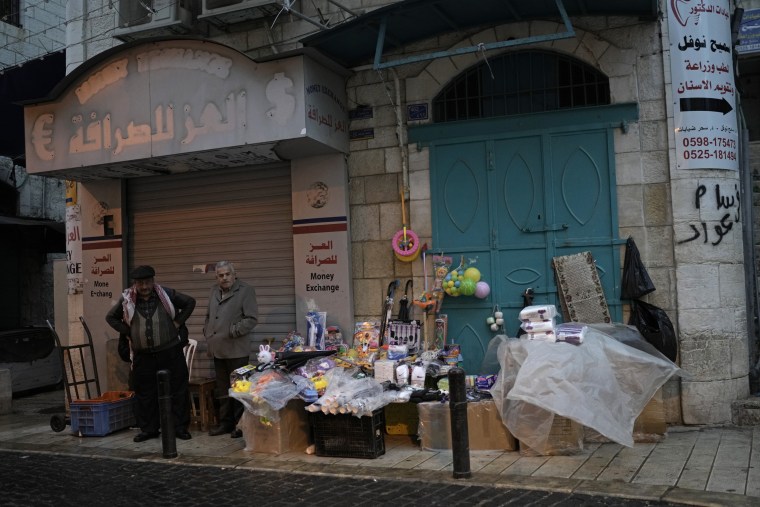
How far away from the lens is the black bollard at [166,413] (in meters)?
6.82

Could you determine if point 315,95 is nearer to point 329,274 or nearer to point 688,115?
point 329,274

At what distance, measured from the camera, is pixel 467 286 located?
25.5 feet

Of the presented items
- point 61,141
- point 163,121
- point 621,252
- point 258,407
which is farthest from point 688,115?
point 61,141

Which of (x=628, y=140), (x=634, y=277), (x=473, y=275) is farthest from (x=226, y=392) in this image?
(x=628, y=140)

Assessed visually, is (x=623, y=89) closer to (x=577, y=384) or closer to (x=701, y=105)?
(x=701, y=105)

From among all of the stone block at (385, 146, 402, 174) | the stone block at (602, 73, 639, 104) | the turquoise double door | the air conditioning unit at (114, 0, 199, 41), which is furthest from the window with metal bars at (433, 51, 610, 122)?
the air conditioning unit at (114, 0, 199, 41)

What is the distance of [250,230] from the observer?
9188 mm

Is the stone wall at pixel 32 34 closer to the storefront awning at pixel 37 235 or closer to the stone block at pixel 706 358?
the storefront awning at pixel 37 235

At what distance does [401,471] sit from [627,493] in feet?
6.22

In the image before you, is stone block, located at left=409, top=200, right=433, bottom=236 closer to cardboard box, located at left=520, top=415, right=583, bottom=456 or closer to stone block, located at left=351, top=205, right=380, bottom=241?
stone block, located at left=351, top=205, right=380, bottom=241

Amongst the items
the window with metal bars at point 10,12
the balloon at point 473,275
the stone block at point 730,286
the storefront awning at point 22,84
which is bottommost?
the stone block at point 730,286

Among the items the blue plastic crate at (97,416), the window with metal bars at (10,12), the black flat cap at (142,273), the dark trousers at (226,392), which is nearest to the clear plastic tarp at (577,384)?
the dark trousers at (226,392)

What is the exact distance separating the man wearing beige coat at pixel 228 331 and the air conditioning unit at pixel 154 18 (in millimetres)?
3570

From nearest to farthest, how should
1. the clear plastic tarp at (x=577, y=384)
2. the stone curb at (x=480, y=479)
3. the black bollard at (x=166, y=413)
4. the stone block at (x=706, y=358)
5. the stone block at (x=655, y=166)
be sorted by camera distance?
the stone curb at (x=480, y=479) → the clear plastic tarp at (x=577, y=384) → the black bollard at (x=166, y=413) → the stone block at (x=706, y=358) → the stone block at (x=655, y=166)
